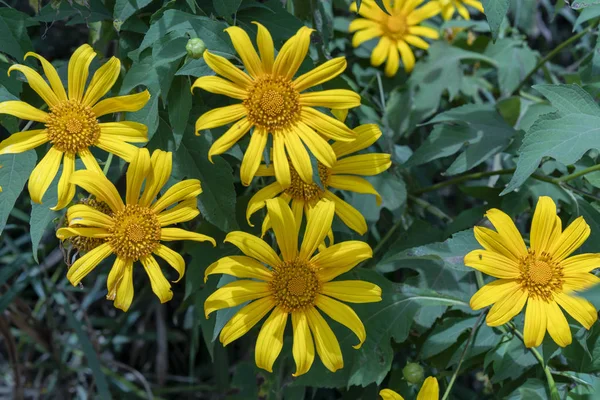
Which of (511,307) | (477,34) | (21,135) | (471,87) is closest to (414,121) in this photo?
(471,87)

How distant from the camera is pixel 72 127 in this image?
1272mm

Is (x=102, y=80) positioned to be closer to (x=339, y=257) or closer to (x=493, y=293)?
(x=339, y=257)

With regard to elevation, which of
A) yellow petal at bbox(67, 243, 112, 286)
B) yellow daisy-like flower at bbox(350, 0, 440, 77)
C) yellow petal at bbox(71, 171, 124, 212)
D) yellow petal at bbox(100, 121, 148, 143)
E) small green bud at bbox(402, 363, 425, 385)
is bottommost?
small green bud at bbox(402, 363, 425, 385)

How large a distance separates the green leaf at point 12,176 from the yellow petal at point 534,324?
38.3 inches

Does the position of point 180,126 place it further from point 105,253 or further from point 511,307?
point 511,307

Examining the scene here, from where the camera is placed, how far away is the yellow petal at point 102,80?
1271 mm

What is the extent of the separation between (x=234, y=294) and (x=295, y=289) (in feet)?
0.40

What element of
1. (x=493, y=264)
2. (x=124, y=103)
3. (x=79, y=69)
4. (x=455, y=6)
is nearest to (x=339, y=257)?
(x=493, y=264)

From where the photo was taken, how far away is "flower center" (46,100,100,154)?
128cm

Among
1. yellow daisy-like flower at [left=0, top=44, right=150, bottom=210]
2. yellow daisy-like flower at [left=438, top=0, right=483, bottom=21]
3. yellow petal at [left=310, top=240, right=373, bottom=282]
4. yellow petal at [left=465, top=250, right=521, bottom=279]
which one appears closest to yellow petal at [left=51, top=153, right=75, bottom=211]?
yellow daisy-like flower at [left=0, top=44, right=150, bottom=210]

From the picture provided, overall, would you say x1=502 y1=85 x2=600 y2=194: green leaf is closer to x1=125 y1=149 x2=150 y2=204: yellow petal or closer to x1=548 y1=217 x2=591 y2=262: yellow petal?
x1=548 y1=217 x2=591 y2=262: yellow petal

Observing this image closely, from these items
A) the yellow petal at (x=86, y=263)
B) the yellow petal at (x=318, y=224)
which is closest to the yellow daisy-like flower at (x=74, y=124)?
the yellow petal at (x=86, y=263)

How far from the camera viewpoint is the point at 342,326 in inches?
57.5

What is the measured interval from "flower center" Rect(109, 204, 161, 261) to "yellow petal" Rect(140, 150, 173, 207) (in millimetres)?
37
